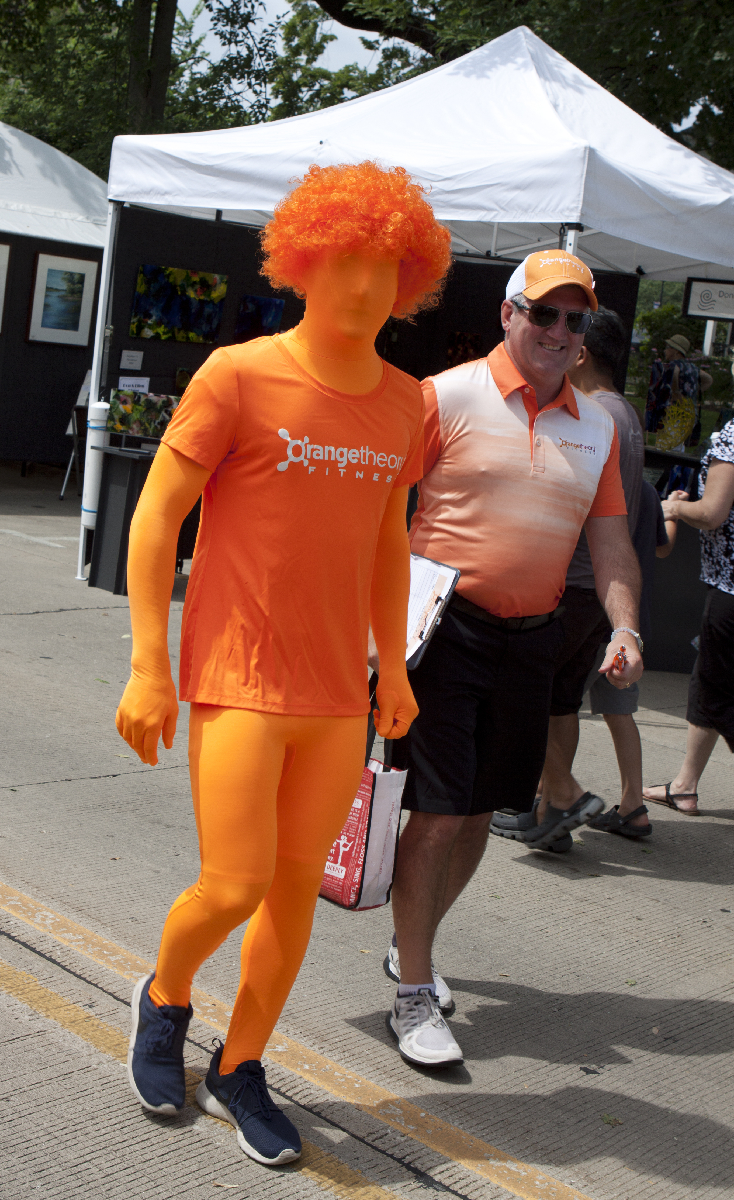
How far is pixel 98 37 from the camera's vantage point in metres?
19.7

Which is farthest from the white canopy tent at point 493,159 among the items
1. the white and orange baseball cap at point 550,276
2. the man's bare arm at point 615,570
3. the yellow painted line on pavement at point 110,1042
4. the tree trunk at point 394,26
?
the tree trunk at point 394,26

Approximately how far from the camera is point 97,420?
8.62 m

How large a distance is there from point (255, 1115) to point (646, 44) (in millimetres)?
11260

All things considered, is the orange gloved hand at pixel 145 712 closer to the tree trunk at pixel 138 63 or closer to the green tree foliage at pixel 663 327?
the tree trunk at pixel 138 63

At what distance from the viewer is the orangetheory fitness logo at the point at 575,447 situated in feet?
10.4

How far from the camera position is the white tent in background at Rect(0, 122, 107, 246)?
44.2 ft

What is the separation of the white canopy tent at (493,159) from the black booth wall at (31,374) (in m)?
4.88

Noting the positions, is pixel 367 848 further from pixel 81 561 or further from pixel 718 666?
pixel 81 561

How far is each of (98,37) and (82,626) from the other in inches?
611

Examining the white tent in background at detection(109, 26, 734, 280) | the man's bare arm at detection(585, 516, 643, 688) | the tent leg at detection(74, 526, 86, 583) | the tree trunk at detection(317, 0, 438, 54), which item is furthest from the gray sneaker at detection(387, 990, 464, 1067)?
the tree trunk at detection(317, 0, 438, 54)

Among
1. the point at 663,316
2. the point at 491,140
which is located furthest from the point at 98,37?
the point at 491,140

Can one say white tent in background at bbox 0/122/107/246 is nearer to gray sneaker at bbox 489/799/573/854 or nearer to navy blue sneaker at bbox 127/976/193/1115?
gray sneaker at bbox 489/799/573/854

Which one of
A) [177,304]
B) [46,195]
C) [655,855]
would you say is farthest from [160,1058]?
[46,195]

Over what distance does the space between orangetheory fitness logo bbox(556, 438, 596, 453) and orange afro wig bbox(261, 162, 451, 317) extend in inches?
28.7
